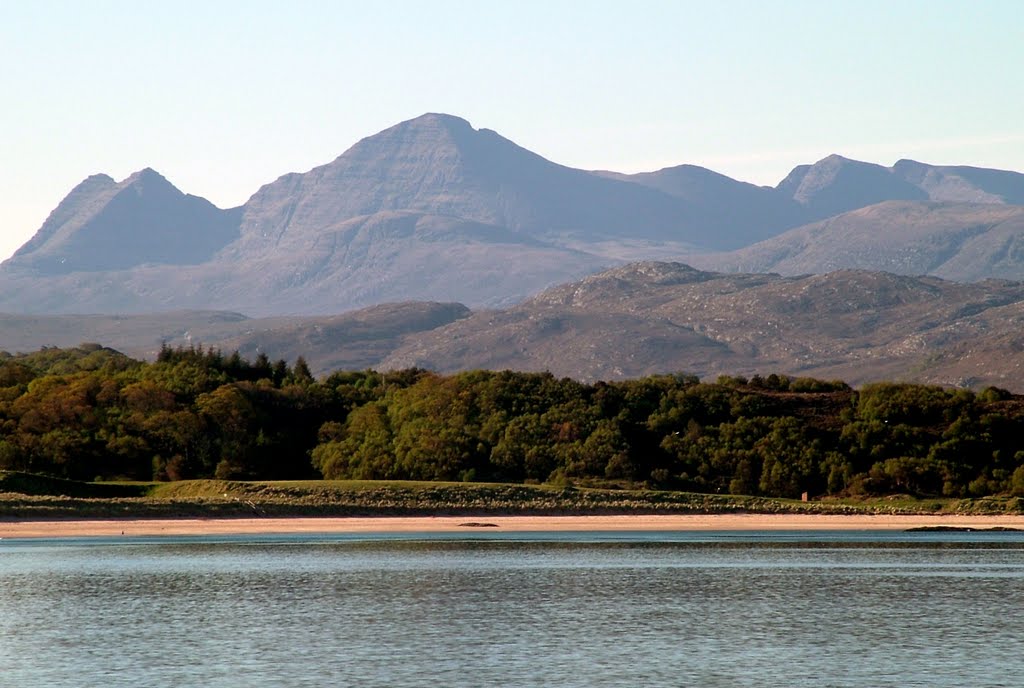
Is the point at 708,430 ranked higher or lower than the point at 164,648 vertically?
higher

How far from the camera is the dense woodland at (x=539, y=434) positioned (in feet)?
447

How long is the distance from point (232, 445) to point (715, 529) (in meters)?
55.9

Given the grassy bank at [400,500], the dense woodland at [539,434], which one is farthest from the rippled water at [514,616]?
the dense woodland at [539,434]

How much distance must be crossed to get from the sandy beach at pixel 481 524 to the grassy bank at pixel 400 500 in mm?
2075

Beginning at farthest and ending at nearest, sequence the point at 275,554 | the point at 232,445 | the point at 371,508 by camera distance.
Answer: the point at 232,445 < the point at 371,508 < the point at 275,554

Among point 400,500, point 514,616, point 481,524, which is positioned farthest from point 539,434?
point 514,616

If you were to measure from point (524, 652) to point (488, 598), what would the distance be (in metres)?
16.4

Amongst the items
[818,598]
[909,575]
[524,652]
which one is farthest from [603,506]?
[524,652]

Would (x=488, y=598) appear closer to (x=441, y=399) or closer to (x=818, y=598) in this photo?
(x=818, y=598)

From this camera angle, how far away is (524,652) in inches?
2008

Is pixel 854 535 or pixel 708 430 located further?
pixel 708 430

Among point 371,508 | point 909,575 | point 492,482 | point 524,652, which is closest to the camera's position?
point 524,652

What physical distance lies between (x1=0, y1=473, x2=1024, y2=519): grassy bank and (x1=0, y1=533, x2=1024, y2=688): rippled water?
69.8ft

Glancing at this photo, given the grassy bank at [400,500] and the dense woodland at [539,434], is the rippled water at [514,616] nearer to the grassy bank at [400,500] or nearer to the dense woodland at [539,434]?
the grassy bank at [400,500]
